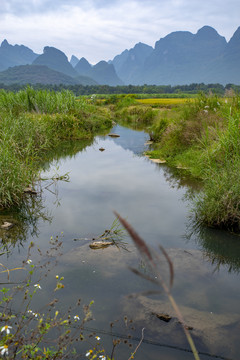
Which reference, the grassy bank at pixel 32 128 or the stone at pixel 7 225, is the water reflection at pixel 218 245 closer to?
the stone at pixel 7 225

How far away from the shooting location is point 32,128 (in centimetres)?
1176

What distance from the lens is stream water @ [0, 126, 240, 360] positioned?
11.1ft

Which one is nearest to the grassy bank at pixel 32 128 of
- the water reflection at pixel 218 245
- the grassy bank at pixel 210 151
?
the water reflection at pixel 218 245

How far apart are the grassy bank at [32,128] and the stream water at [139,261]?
65 centimetres

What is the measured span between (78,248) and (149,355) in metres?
2.42

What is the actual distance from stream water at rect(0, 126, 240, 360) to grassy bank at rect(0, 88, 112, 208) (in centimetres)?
65

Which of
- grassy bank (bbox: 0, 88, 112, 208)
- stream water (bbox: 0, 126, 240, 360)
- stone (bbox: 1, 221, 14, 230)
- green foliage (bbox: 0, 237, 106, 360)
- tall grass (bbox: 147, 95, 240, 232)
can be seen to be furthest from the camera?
grassy bank (bbox: 0, 88, 112, 208)

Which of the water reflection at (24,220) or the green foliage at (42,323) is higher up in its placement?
the green foliage at (42,323)

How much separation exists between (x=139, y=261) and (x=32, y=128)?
26.8 feet

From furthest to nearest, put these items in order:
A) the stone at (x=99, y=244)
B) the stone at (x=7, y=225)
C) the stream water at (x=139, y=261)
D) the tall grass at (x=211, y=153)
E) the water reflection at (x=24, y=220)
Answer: the stone at (x=7, y=225) → the tall grass at (x=211, y=153) → the water reflection at (x=24, y=220) → the stone at (x=99, y=244) → the stream water at (x=139, y=261)

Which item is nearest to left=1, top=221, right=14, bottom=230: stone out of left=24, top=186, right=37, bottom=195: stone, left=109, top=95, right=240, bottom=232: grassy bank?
left=24, top=186, right=37, bottom=195: stone

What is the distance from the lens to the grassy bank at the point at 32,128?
23.0 feet

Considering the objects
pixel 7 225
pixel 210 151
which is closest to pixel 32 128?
pixel 7 225

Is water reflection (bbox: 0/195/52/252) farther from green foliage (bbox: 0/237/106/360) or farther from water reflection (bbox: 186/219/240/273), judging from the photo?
water reflection (bbox: 186/219/240/273)
